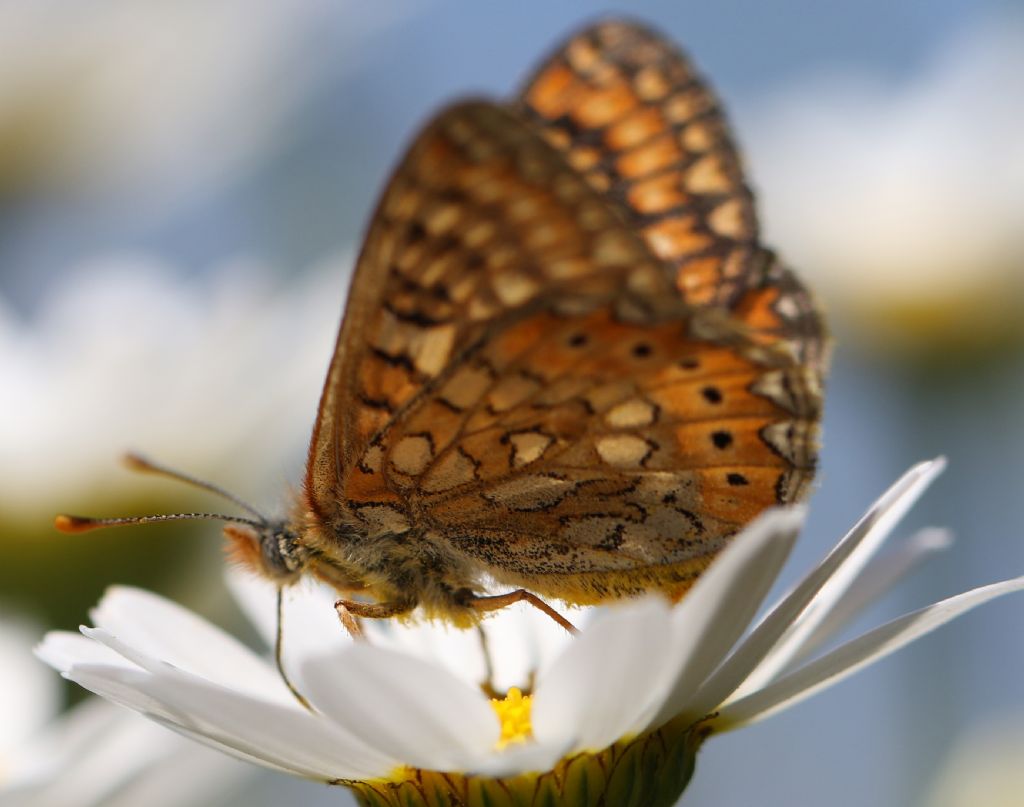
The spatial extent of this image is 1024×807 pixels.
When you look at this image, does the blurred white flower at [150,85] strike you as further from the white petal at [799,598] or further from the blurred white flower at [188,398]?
the white petal at [799,598]

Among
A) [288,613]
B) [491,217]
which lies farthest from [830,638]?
[288,613]

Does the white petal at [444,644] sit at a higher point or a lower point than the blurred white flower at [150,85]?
lower

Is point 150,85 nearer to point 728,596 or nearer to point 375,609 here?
point 375,609

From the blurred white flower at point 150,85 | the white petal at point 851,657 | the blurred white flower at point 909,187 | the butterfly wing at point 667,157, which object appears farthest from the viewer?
the blurred white flower at point 150,85

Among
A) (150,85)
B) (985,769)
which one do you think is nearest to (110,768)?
(985,769)

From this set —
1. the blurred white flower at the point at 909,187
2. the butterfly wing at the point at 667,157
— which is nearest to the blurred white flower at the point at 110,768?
the butterfly wing at the point at 667,157
